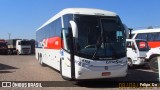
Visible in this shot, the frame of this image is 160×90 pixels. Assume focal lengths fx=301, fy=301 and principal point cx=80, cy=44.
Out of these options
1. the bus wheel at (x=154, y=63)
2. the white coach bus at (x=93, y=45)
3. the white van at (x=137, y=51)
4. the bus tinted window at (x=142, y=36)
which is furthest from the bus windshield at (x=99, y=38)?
the bus tinted window at (x=142, y=36)

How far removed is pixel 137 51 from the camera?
1948cm

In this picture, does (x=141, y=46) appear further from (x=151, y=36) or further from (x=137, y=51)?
(x=151, y=36)

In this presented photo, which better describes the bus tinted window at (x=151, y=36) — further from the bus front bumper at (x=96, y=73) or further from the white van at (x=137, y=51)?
the bus front bumper at (x=96, y=73)

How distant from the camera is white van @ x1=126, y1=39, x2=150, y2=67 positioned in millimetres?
19406

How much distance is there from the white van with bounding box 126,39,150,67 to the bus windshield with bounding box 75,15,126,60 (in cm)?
655

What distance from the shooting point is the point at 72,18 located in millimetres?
12992

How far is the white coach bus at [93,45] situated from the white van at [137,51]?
6484 mm

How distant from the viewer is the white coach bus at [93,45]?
40.3 feet

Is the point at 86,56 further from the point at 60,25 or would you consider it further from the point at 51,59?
the point at 51,59

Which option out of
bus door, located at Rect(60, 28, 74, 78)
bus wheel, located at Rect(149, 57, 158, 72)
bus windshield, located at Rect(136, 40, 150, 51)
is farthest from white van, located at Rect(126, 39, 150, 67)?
bus door, located at Rect(60, 28, 74, 78)

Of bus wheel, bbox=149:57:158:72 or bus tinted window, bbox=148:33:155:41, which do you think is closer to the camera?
bus wheel, bbox=149:57:158:72

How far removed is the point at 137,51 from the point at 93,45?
7.66 metres

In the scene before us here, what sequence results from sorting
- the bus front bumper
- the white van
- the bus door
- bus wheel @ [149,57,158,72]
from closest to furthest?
the bus front bumper, the bus door, bus wheel @ [149,57,158,72], the white van

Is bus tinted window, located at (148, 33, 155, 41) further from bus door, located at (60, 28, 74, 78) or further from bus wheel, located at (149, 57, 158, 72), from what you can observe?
bus door, located at (60, 28, 74, 78)
